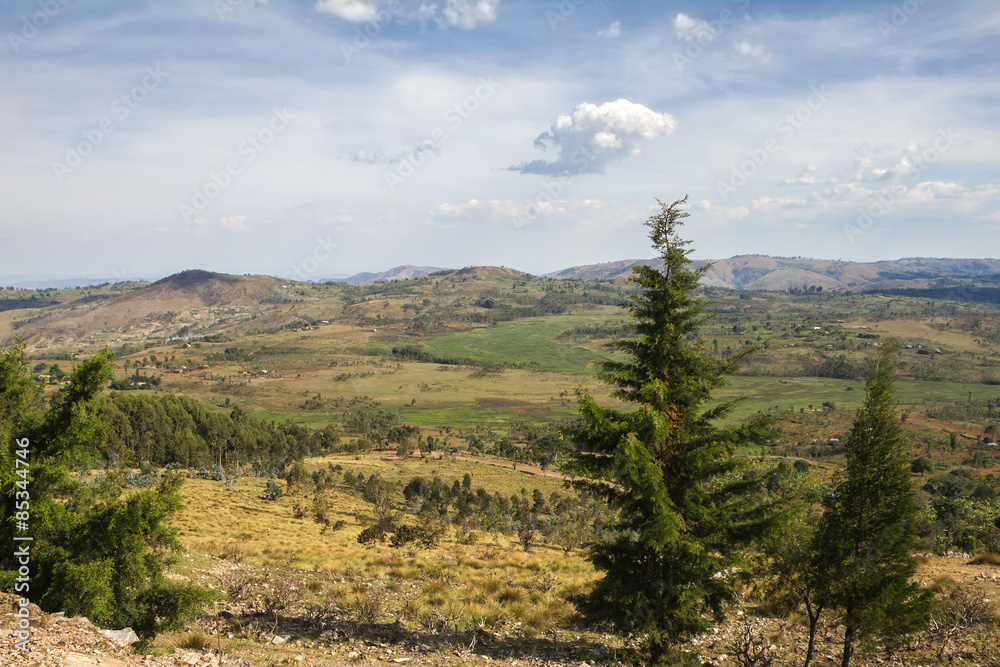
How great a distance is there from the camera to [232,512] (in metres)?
29.0

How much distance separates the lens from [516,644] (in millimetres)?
12578

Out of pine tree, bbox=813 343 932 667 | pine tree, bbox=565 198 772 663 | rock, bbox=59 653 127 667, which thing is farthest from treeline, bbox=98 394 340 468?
pine tree, bbox=813 343 932 667

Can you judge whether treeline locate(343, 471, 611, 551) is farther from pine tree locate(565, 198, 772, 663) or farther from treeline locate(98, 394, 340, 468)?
treeline locate(98, 394, 340, 468)

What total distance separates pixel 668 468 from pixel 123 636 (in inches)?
429

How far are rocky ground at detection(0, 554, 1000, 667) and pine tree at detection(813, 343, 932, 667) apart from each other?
7.55ft

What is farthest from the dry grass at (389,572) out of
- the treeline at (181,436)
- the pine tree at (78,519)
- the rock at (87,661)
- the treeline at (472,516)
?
the treeline at (181,436)

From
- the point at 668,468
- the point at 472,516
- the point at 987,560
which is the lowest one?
the point at 472,516

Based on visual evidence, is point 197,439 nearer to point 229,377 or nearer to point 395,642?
point 395,642

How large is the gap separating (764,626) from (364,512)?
28.6 metres

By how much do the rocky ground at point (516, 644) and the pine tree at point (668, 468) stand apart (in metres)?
1.45

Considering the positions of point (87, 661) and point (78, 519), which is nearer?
point (87, 661)

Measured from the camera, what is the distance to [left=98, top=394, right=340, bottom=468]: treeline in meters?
54.5

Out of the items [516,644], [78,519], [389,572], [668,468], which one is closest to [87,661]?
[78,519]

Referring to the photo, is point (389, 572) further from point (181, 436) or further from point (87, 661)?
point (181, 436)
